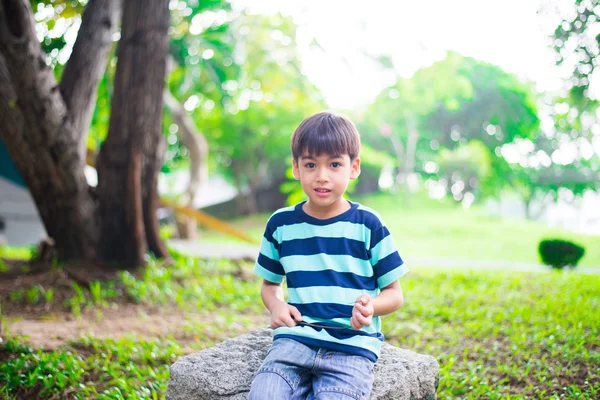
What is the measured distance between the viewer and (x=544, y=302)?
4906mm

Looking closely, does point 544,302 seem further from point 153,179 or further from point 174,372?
point 153,179

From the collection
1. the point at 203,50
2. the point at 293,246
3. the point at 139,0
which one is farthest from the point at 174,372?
the point at 203,50

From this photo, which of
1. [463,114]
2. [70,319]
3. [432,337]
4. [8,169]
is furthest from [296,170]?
[463,114]

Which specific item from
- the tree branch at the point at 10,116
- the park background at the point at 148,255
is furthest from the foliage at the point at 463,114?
the tree branch at the point at 10,116

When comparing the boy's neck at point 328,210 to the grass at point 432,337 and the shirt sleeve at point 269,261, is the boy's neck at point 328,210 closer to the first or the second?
the shirt sleeve at point 269,261

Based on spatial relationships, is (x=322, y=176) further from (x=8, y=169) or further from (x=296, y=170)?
(x=8, y=169)

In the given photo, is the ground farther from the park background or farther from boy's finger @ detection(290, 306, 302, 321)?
boy's finger @ detection(290, 306, 302, 321)

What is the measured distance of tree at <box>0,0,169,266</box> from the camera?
559 centimetres

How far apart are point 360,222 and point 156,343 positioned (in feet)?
7.84

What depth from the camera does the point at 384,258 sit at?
7.09 feet

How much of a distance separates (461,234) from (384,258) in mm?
13759

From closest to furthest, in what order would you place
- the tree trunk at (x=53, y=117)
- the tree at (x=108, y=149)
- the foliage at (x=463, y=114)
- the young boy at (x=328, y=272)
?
the young boy at (x=328, y=272) < the tree trunk at (x=53, y=117) < the tree at (x=108, y=149) < the foliage at (x=463, y=114)

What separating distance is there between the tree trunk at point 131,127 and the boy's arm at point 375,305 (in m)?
4.33

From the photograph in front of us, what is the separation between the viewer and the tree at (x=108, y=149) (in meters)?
5.59
